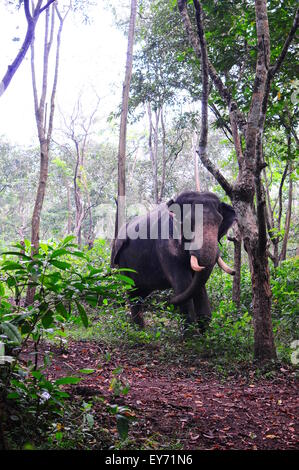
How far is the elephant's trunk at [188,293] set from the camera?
7016 mm

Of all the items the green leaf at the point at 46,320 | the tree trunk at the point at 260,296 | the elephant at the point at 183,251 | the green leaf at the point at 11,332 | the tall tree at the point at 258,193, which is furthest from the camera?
the elephant at the point at 183,251

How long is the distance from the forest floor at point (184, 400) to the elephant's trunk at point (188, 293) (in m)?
1.01

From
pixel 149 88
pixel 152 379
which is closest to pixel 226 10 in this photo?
pixel 152 379

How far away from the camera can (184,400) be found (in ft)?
14.8

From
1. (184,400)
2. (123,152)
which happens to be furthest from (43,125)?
(184,400)

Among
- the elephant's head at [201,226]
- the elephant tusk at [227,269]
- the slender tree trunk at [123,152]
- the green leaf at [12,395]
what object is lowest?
the green leaf at [12,395]

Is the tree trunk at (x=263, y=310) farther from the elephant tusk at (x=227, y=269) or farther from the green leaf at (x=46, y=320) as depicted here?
the green leaf at (x=46, y=320)

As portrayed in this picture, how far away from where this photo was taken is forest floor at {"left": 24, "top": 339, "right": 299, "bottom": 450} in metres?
3.53

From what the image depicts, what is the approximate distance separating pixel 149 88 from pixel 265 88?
1122 cm

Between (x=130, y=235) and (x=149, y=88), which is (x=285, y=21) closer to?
(x=130, y=235)

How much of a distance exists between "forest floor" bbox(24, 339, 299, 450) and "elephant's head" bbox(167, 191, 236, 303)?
4.67ft

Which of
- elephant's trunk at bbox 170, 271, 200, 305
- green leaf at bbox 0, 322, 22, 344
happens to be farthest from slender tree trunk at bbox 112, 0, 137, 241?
green leaf at bbox 0, 322, 22, 344

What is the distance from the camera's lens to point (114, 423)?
356cm

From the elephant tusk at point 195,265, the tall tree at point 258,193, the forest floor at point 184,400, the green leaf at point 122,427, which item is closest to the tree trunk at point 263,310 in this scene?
the tall tree at point 258,193
